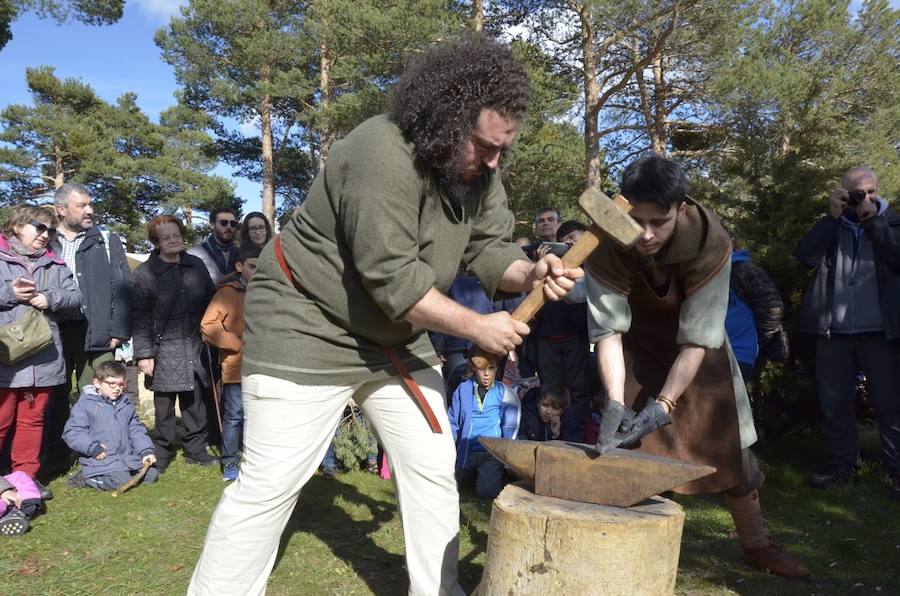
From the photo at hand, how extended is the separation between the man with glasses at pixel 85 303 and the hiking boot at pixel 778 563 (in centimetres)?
430

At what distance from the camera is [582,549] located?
7.02 feet

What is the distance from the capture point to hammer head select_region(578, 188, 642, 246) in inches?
88.5

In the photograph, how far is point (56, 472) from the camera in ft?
16.5

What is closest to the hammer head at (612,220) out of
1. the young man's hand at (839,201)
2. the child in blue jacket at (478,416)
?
the child in blue jacket at (478,416)

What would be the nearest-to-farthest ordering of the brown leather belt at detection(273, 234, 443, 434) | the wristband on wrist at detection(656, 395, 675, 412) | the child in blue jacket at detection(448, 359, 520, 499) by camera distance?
the brown leather belt at detection(273, 234, 443, 434) < the wristband on wrist at detection(656, 395, 675, 412) < the child in blue jacket at detection(448, 359, 520, 499)

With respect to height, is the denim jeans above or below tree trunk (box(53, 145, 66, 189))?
below

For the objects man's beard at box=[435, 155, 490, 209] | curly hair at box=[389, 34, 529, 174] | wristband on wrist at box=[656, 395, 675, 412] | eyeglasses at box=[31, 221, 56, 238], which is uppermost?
curly hair at box=[389, 34, 529, 174]

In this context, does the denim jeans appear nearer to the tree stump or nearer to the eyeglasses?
the eyeglasses

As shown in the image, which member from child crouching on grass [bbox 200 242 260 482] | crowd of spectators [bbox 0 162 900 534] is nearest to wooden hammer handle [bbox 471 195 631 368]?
crowd of spectators [bbox 0 162 900 534]

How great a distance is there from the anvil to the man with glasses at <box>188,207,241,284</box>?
4126 mm

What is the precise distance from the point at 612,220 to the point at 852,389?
3.35 metres

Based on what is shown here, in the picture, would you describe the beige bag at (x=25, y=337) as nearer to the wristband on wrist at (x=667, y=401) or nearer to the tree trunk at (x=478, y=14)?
the wristband on wrist at (x=667, y=401)

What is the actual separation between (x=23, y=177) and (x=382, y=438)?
32065mm

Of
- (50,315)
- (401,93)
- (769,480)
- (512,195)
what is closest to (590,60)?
(512,195)
